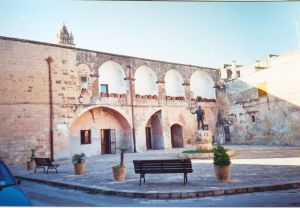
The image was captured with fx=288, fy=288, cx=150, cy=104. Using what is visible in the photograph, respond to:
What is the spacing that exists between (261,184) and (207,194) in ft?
4.22

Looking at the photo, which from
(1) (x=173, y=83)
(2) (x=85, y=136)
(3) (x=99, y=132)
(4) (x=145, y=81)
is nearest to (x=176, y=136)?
(1) (x=173, y=83)

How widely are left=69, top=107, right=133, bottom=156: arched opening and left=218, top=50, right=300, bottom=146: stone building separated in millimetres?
8651

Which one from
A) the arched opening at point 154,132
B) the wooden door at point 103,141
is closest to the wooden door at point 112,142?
the wooden door at point 103,141

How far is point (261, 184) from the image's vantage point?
20.2ft

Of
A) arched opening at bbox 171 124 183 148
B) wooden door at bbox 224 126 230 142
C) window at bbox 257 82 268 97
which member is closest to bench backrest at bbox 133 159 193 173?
window at bbox 257 82 268 97

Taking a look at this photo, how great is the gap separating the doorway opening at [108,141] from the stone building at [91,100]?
0.07 meters

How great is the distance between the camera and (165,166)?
22.5 ft

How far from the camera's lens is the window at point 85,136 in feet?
57.5

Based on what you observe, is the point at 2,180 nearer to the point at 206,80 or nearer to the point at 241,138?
the point at 241,138

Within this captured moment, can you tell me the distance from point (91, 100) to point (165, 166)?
37.1ft

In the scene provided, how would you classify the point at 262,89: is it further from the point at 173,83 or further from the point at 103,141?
the point at 103,141

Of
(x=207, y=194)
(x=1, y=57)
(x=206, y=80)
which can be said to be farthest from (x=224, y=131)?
(x=207, y=194)

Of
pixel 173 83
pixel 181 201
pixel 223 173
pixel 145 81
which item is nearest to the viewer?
pixel 181 201

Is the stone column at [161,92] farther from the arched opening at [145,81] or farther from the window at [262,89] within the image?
the window at [262,89]
